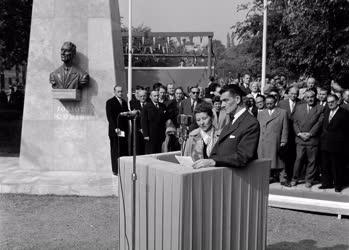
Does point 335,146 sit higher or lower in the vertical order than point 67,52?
lower

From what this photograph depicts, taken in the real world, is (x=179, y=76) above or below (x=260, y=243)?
above

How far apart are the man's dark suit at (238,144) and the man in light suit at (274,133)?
472 centimetres

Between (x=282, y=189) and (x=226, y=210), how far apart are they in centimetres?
470

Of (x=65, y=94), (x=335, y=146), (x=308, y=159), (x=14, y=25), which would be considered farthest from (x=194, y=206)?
(x=14, y=25)

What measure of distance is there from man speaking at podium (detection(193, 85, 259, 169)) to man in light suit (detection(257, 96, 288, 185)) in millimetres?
4589

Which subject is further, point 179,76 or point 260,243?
point 179,76

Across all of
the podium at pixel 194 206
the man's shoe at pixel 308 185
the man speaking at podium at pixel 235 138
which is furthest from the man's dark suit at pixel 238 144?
the man's shoe at pixel 308 185

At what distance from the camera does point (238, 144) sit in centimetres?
450

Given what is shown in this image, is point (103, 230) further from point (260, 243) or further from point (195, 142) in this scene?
point (260, 243)

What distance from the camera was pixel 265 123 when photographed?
9.28 metres

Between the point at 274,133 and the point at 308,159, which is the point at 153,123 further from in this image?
the point at 308,159

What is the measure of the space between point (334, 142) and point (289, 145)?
3.56 feet

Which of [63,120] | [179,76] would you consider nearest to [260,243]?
[63,120]

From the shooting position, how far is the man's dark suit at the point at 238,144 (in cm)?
434
